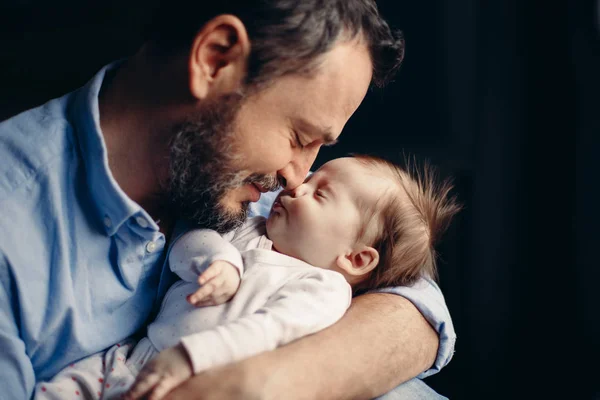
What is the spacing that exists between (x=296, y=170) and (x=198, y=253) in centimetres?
29

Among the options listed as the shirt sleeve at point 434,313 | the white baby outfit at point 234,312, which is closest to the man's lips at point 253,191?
the white baby outfit at point 234,312

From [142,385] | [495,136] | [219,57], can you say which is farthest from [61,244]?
[495,136]

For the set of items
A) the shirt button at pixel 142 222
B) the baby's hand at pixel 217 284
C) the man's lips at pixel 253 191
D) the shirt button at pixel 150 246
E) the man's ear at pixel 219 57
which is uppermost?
the man's ear at pixel 219 57

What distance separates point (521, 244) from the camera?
1.92 meters

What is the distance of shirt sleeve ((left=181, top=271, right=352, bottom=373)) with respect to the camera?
0.88 meters

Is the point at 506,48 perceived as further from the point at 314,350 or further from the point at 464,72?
the point at 314,350

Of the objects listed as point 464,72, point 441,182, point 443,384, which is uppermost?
point 464,72

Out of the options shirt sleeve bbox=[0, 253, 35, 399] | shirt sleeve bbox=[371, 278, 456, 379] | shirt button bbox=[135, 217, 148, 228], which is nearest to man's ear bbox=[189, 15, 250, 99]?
shirt button bbox=[135, 217, 148, 228]

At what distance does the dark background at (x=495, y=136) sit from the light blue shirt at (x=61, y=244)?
0.89 metres

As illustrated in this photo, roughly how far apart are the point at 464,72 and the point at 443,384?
1142mm

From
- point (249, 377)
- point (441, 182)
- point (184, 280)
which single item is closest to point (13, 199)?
point (184, 280)

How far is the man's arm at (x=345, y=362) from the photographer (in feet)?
2.89

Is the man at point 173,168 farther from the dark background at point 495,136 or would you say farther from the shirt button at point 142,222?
the dark background at point 495,136

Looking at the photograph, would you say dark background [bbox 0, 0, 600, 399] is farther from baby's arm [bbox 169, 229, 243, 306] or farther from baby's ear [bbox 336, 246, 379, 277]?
baby's arm [bbox 169, 229, 243, 306]
